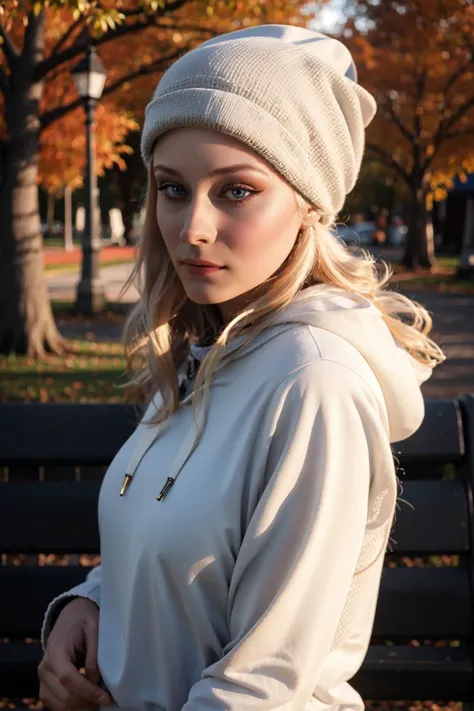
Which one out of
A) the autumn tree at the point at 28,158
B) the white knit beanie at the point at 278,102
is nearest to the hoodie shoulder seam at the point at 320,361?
the white knit beanie at the point at 278,102

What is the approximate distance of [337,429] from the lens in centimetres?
159

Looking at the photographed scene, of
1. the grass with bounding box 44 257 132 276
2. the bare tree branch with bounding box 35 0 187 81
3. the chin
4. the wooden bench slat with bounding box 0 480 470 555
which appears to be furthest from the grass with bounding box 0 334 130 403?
the grass with bounding box 44 257 132 276

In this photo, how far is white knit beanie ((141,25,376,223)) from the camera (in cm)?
173

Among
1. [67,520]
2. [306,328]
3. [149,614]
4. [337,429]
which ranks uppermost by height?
[306,328]

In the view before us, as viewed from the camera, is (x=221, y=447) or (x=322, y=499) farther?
(x=221, y=447)

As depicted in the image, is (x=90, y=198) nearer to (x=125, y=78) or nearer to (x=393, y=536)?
(x=125, y=78)

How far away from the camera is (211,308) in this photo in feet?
7.15

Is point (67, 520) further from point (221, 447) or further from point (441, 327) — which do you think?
point (441, 327)

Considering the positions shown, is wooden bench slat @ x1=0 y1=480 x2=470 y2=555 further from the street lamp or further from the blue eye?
the street lamp

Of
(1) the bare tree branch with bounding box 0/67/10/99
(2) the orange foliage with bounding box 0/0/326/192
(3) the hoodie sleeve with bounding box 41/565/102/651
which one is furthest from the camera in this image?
(2) the orange foliage with bounding box 0/0/326/192

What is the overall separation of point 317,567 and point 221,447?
294 millimetres

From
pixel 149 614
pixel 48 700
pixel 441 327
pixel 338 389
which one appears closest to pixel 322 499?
pixel 338 389

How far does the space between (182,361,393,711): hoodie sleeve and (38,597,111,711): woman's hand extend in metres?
0.44

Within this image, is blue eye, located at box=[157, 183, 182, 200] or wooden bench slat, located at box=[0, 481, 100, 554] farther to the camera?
wooden bench slat, located at box=[0, 481, 100, 554]
